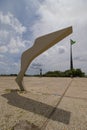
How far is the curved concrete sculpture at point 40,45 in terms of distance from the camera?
8.47 m

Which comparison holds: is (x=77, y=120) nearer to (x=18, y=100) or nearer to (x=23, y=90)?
(x=18, y=100)

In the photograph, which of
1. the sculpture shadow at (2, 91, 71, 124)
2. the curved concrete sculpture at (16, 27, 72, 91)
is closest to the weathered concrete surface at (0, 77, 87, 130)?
the sculpture shadow at (2, 91, 71, 124)

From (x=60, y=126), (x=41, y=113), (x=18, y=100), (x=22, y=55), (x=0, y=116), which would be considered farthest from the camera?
(x=22, y=55)

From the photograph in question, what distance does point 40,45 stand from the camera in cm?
909

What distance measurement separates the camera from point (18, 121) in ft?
18.2

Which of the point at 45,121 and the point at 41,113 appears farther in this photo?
the point at 41,113

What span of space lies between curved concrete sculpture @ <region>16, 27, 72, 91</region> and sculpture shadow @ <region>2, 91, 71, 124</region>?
209 centimetres

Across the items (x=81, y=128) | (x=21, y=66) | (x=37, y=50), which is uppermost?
(x=37, y=50)

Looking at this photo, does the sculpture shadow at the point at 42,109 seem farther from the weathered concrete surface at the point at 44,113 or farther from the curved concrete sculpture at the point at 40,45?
the curved concrete sculpture at the point at 40,45

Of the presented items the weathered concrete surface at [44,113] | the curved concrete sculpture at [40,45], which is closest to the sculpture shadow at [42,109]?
the weathered concrete surface at [44,113]

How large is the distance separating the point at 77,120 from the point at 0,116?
211 cm

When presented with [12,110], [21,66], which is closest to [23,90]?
[21,66]

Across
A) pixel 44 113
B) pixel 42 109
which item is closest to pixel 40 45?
pixel 42 109

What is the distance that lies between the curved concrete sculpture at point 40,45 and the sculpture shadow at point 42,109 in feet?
6.86
